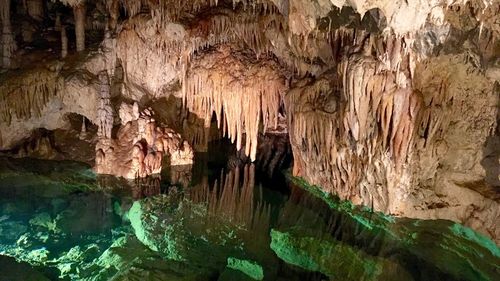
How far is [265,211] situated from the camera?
7.20m

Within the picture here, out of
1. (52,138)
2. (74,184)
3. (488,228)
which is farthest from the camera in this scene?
(52,138)

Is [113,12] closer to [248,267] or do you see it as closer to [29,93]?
[29,93]

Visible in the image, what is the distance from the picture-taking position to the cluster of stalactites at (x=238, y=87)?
30.2 ft

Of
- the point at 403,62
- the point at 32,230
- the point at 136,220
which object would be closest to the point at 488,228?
the point at 403,62

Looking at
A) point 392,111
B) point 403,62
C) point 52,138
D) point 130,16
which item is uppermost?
point 130,16

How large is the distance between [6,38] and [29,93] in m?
1.53

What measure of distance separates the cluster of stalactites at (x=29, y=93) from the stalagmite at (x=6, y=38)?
94cm

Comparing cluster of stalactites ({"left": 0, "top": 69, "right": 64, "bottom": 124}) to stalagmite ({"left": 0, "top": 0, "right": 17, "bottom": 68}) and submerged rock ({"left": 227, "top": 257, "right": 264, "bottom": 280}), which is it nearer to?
stalagmite ({"left": 0, "top": 0, "right": 17, "bottom": 68})

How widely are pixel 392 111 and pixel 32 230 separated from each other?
5.46m

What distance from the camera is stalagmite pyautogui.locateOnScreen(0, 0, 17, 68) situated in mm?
9430

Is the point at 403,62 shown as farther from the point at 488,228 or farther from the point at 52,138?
the point at 52,138

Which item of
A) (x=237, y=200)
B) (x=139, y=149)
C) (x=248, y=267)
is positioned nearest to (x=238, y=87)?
(x=139, y=149)

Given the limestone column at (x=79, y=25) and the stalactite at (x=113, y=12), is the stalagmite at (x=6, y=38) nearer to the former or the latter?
the limestone column at (x=79, y=25)

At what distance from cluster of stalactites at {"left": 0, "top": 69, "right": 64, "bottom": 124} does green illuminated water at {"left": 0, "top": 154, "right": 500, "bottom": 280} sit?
1.22 metres
